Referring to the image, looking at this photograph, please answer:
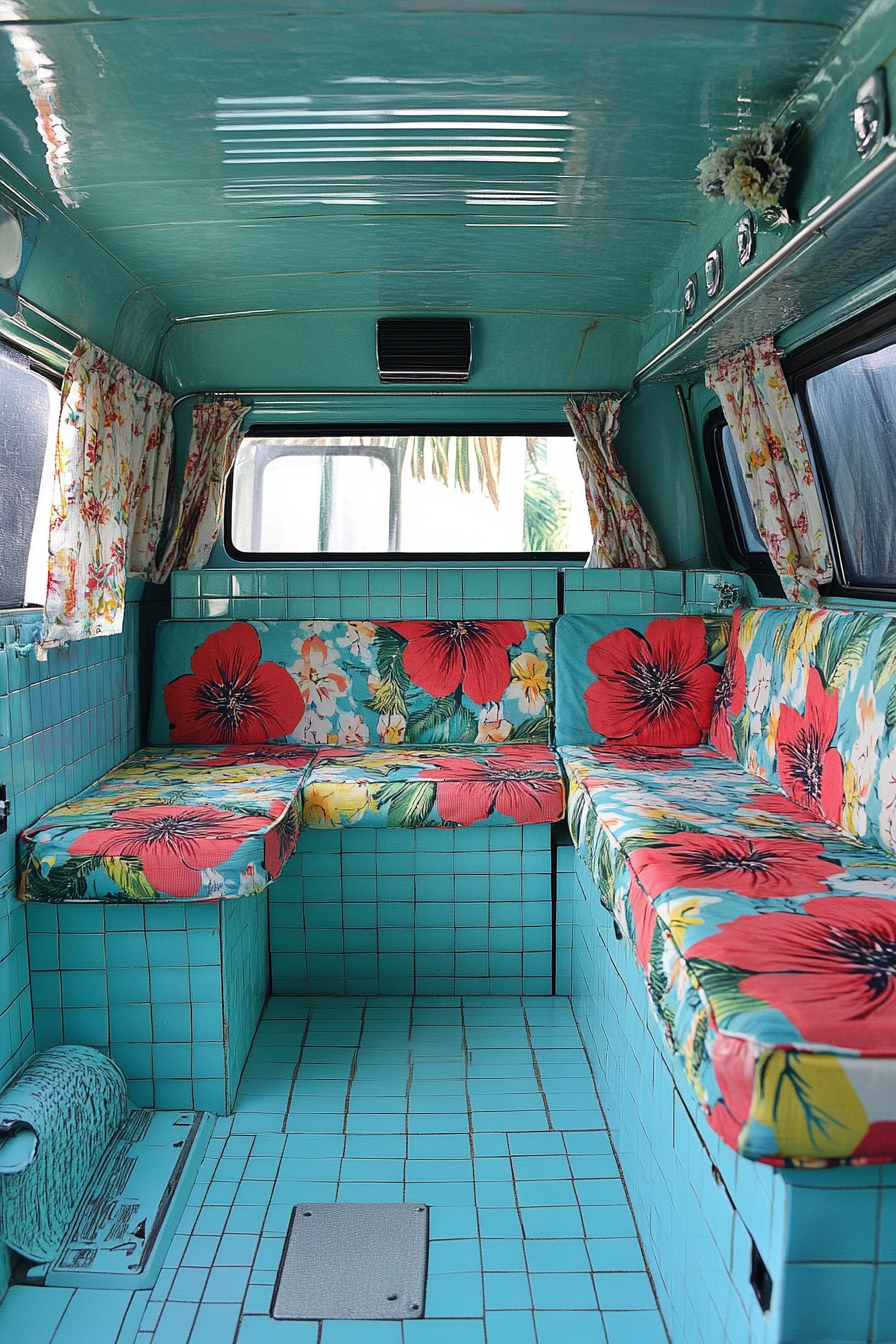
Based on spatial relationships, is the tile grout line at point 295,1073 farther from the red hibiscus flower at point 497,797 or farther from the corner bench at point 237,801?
the red hibiscus flower at point 497,797

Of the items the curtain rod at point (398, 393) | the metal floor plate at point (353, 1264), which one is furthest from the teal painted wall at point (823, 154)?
the metal floor plate at point (353, 1264)

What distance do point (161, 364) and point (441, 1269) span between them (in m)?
3.39

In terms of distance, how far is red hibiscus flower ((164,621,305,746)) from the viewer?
399cm

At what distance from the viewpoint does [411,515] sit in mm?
4234

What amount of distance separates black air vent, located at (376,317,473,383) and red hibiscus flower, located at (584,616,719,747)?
1.29 metres

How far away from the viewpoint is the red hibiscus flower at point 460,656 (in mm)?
4039

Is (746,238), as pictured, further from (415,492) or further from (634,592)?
(415,492)

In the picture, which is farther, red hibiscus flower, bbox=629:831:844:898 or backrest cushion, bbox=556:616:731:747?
backrest cushion, bbox=556:616:731:747

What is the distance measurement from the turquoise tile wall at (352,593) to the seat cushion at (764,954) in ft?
4.34

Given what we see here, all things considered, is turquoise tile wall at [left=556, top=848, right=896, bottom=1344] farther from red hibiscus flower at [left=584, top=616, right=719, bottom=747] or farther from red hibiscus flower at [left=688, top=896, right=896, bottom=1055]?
red hibiscus flower at [left=584, top=616, right=719, bottom=747]

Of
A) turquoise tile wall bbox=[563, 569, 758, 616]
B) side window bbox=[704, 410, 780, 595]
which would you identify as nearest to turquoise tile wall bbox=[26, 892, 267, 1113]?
turquoise tile wall bbox=[563, 569, 758, 616]

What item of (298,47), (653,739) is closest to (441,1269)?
(653,739)

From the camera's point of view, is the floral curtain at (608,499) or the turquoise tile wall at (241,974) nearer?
the turquoise tile wall at (241,974)

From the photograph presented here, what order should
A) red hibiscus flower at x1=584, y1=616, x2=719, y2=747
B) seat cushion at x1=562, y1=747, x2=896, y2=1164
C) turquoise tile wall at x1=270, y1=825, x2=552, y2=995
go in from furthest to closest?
red hibiscus flower at x1=584, y1=616, x2=719, y2=747, turquoise tile wall at x1=270, y1=825, x2=552, y2=995, seat cushion at x1=562, y1=747, x2=896, y2=1164
